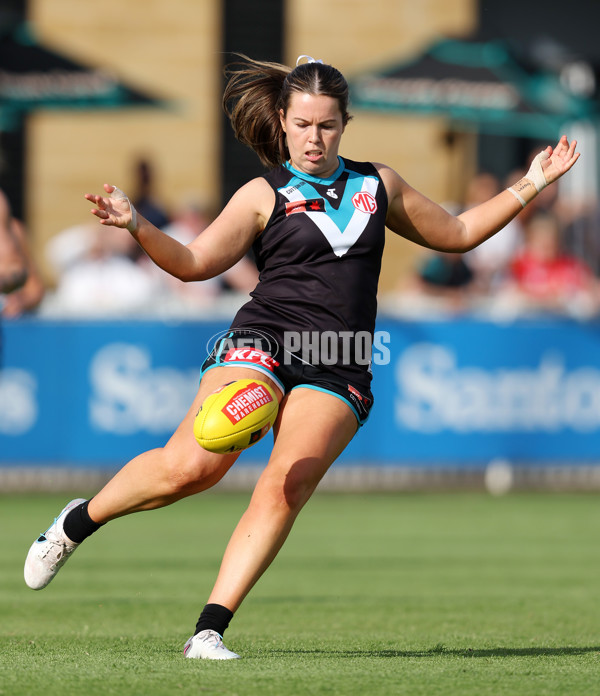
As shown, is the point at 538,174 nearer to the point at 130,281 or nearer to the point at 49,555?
the point at 49,555

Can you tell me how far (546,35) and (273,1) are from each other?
167 inches

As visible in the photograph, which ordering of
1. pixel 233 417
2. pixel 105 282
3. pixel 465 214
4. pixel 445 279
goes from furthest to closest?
pixel 445 279 < pixel 105 282 < pixel 465 214 < pixel 233 417

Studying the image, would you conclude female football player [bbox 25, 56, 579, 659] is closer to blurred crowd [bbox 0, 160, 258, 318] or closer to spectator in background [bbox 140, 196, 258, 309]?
blurred crowd [bbox 0, 160, 258, 318]

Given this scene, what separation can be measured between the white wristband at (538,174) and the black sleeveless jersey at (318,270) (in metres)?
0.81

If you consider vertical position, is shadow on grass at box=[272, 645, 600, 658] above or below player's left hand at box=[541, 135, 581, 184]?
below

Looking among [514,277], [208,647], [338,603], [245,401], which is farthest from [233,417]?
[514,277]

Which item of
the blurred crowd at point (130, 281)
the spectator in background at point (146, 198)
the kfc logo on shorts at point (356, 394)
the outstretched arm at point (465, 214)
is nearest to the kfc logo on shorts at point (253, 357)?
the kfc logo on shorts at point (356, 394)

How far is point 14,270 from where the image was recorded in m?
9.77

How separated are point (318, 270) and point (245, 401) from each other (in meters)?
0.67

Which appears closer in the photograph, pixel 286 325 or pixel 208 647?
pixel 208 647

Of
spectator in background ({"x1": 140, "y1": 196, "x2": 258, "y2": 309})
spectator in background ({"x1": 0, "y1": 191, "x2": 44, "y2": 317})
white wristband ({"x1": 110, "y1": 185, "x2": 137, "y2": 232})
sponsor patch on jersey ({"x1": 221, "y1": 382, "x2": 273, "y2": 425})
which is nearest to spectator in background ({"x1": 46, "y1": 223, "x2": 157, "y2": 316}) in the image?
spectator in background ({"x1": 140, "y1": 196, "x2": 258, "y2": 309})

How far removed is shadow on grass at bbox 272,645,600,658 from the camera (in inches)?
227

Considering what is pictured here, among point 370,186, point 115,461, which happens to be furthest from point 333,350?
point 115,461

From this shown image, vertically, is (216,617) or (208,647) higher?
(216,617)
